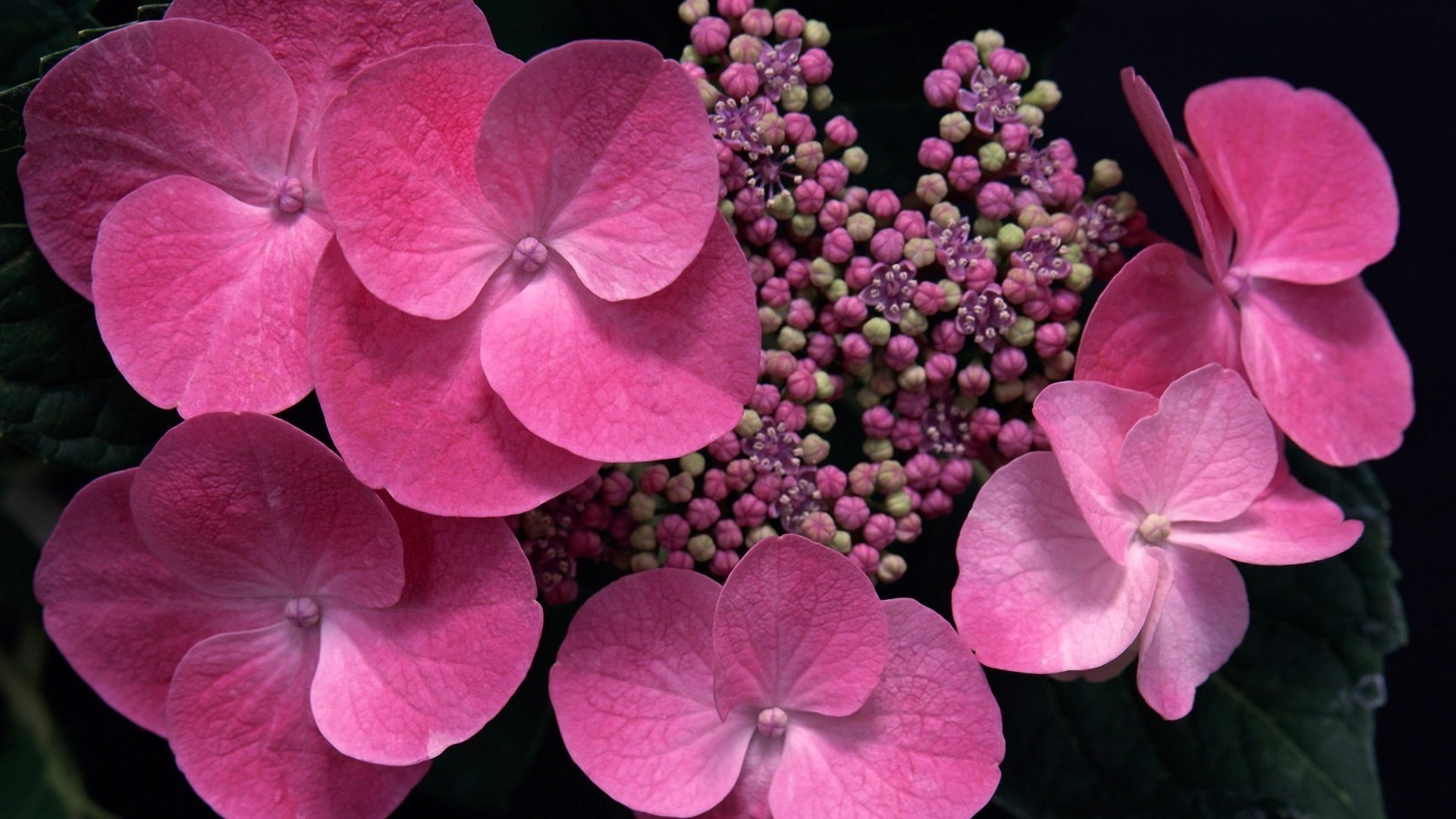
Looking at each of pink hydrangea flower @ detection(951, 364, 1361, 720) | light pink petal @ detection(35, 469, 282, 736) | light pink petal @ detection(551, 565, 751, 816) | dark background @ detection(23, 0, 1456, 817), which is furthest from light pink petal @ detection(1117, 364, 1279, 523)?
dark background @ detection(23, 0, 1456, 817)

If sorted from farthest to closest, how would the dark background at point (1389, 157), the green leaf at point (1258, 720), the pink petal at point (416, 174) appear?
1. the dark background at point (1389, 157)
2. the green leaf at point (1258, 720)
3. the pink petal at point (416, 174)

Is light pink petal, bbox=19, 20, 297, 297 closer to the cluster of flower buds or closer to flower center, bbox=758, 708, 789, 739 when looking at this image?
the cluster of flower buds

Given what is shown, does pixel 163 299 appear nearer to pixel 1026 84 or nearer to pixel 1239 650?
pixel 1026 84

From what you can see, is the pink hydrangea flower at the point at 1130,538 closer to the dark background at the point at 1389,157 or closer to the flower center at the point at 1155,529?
the flower center at the point at 1155,529

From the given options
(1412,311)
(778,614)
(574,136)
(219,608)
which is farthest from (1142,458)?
(1412,311)

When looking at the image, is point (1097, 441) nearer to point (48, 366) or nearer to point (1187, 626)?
point (1187, 626)

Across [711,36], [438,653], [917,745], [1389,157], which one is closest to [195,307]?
[438,653]

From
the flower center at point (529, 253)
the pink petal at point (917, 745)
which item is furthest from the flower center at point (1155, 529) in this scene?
the flower center at point (529, 253)
